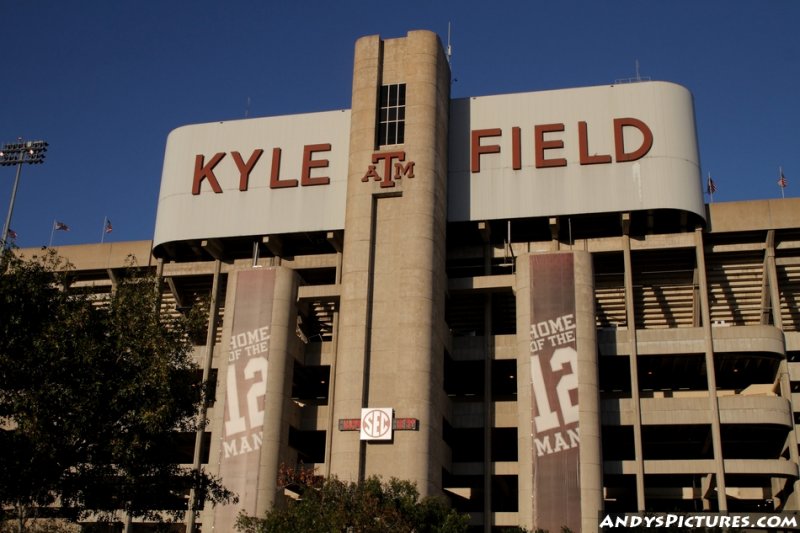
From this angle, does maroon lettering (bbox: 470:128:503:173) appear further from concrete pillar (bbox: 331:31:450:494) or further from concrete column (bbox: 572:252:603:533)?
concrete column (bbox: 572:252:603:533)

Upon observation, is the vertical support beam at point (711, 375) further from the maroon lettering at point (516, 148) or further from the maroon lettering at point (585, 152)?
the maroon lettering at point (516, 148)

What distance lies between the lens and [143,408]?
115ft

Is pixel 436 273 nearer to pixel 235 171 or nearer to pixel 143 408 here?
pixel 235 171

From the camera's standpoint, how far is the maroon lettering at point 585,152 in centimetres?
6239

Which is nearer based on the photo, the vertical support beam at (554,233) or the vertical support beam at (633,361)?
the vertical support beam at (633,361)

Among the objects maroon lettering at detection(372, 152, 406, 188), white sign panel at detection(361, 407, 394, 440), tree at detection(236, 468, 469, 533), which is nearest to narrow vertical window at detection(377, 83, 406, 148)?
maroon lettering at detection(372, 152, 406, 188)

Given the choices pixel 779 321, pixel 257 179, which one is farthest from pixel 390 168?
pixel 779 321

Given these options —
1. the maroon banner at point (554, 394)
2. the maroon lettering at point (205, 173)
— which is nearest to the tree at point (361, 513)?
the maroon banner at point (554, 394)

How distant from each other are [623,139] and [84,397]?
1628 inches

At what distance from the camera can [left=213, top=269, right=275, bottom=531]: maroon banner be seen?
185 feet

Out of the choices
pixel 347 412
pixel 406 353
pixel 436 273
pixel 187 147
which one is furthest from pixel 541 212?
pixel 187 147

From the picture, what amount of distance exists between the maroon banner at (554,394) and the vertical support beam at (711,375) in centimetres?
867

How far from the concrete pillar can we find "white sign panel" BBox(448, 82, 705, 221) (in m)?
2.66

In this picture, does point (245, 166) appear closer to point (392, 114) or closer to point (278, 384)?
point (392, 114)
